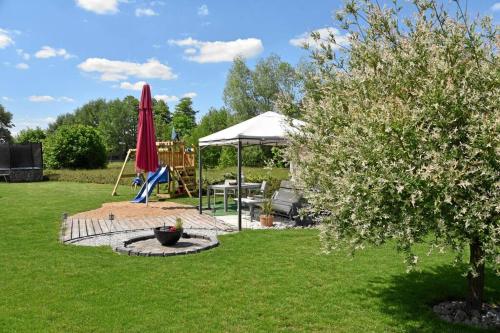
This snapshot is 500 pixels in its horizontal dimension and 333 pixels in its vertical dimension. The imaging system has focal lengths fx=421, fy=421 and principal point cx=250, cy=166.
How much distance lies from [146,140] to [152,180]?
3200mm

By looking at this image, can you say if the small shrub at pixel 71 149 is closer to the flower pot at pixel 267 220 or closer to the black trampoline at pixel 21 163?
the black trampoline at pixel 21 163

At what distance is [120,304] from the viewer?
5.61 metres

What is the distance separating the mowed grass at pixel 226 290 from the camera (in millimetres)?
5027

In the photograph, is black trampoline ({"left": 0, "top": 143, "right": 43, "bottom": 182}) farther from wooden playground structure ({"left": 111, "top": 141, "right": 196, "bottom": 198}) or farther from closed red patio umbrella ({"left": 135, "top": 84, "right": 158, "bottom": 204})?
closed red patio umbrella ({"left": 135, "top": 84, "right": 158, "bottom": 204})

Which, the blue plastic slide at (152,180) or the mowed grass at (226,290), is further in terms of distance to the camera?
the blue plastic slide at (152,180)

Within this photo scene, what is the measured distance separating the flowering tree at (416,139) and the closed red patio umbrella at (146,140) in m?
10.0

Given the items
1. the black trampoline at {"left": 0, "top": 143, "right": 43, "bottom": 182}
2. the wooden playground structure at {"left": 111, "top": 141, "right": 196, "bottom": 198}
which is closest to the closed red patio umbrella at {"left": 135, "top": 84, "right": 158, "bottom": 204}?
the wooden playground structure at {"left": 111, "top": 141, "right": 196, "bottom": 198}

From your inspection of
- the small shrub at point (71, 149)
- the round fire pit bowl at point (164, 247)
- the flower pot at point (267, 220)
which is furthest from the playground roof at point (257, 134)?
the small shrub at point (71, 149)

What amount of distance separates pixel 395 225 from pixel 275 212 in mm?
8175

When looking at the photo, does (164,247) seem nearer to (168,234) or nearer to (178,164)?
(168,234)

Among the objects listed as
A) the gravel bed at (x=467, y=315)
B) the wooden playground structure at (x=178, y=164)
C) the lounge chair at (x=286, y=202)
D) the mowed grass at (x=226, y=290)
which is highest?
the wooden playground structure at (x=178, y=164)

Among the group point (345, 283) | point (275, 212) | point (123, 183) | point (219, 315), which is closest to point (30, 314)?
point (219, 315)

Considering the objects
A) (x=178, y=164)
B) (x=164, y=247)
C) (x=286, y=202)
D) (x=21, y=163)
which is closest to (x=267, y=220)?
(x=286, y=202)

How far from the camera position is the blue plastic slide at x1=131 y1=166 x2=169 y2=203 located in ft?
52.5
